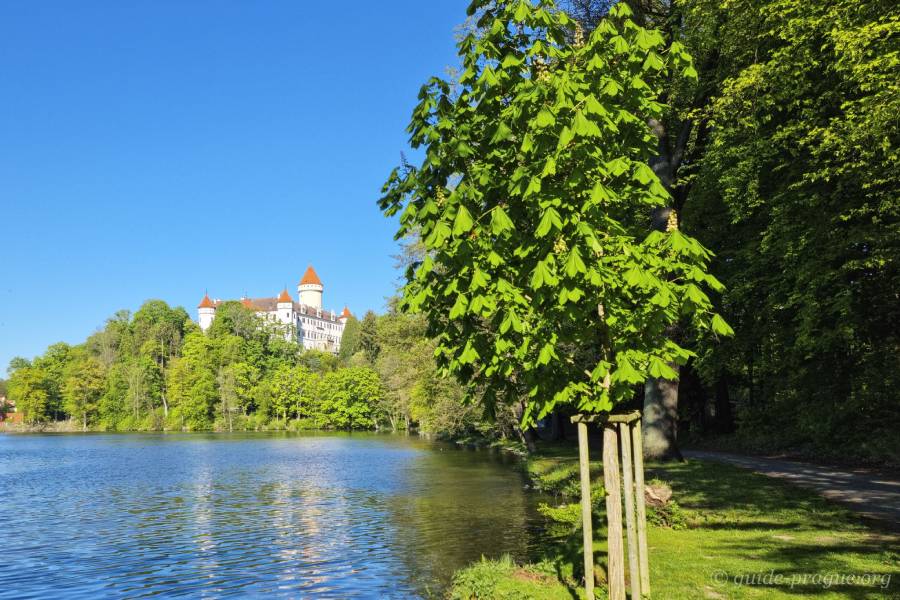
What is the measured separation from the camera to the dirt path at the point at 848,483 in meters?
14.3

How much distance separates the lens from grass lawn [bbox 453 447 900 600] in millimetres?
9141

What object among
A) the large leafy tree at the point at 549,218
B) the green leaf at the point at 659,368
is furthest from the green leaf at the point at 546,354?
the green leaf at the point at 659,368

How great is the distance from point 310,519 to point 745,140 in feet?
62.6

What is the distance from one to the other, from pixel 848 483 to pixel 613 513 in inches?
538

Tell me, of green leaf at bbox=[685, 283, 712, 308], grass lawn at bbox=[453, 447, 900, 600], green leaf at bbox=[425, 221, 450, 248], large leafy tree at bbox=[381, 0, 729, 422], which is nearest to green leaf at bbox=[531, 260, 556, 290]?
large leafy tree at bbox=[381, 0, 729, 422]

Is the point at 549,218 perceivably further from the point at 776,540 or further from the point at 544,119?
the point at 776,540

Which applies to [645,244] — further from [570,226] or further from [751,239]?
[751,239]

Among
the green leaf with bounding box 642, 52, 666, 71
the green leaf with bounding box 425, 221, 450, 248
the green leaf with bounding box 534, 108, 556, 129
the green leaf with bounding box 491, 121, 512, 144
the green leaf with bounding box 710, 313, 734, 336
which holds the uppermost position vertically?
the green leaf with bounding box 642, 52, 666, 71

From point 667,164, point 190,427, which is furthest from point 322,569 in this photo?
point 190,427

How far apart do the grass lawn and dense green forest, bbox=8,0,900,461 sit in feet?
9.97

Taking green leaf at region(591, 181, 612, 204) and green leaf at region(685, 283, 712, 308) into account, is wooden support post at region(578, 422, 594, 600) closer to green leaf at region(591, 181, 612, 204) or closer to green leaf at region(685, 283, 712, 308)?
green leaf at region(685, 283, 712, 308)

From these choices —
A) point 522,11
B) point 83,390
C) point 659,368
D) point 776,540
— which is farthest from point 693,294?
point 83,390

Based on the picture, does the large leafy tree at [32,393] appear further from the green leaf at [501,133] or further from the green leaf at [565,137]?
the green leaf at [565,137]

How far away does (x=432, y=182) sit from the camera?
8.38m
